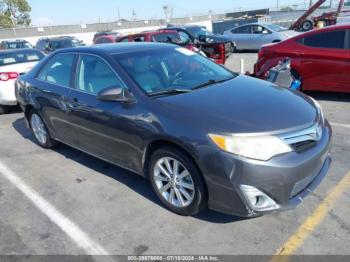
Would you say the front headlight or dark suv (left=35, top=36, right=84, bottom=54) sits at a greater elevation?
dark suv (left=35, top=36, right=84, bottom=54)

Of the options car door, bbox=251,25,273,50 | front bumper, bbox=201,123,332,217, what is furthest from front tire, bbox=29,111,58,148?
car door, bbox=251,25,273,50

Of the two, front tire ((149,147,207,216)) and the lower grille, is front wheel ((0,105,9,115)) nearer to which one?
front tire ((149,147,207,216))

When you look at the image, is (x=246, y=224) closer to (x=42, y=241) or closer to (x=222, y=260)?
(x=222, y=260)

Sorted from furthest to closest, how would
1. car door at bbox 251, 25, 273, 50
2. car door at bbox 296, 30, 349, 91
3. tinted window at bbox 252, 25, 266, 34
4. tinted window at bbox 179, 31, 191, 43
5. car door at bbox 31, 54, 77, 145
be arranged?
tinted window at bbox 252, 25, 266, 34
car door at bbox 251, 25, 273, 50
tinted window at bbox 179, 31, 191, 43
car door at bbox 296, 30, 349, 91
car door at bbox 31, 54, 77, 145

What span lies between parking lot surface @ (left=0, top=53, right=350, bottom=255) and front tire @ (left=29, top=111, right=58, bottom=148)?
746mm

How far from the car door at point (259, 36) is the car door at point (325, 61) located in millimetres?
10024

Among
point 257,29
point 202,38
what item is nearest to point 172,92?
point 202,38

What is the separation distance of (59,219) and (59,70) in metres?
2.12

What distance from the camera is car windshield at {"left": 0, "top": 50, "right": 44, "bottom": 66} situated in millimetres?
8442

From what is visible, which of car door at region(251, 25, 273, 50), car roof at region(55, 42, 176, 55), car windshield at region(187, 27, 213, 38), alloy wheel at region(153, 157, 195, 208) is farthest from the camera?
car windshield at region(187, 27, 213, 38)

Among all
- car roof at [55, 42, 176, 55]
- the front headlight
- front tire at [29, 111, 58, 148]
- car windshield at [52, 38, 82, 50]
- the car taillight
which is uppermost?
car roof at [55, 42, 176, 55]

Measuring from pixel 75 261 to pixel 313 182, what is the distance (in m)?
2.15

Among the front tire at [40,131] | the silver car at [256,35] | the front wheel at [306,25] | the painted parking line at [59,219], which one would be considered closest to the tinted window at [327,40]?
the front tire at [40,131]

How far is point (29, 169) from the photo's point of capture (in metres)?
4.97
